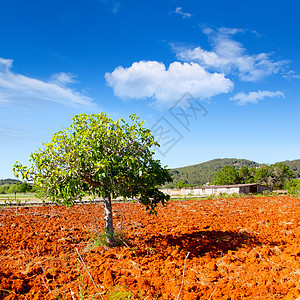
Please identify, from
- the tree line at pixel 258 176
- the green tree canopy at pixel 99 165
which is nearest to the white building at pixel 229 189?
the tree line at pixel 258 176

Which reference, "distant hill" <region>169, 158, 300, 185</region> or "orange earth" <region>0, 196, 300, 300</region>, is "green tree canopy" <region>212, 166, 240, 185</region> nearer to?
"distant hill" <region>169, 158, 300, 185</region>

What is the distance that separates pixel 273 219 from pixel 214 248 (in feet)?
18.4

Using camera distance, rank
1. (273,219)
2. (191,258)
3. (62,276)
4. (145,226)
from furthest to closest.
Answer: (273,219), (145,226), (191,258), (62,276)

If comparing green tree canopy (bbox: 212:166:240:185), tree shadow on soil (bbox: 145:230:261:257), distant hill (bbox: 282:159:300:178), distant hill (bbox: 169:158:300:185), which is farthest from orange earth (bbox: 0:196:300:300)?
distant hill (bbox: 282:159:300:178)

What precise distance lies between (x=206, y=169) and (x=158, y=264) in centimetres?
14124

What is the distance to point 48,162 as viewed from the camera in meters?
6.38

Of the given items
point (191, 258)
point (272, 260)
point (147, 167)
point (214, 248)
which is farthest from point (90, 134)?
point (272, 260)

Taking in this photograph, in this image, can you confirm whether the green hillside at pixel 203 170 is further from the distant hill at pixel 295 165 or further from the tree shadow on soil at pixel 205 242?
the tree shadow on soil at pixel 205 242

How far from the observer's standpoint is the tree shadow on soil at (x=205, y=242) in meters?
6.65

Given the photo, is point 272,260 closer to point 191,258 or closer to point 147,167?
point 191,258

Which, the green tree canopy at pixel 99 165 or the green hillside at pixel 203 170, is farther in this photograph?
the green hillside at pixel 203 170

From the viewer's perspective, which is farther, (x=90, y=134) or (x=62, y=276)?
(x=90, y=134)

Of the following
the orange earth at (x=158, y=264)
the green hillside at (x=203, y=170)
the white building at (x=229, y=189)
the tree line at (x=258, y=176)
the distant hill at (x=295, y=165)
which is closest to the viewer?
the orange earth at (x=158, y=264)

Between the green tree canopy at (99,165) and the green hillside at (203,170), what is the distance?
11001 cm
